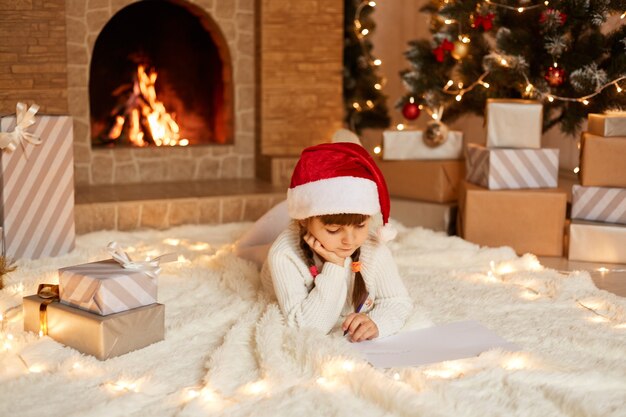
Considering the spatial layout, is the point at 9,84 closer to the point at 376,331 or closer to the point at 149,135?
the point at 149,135

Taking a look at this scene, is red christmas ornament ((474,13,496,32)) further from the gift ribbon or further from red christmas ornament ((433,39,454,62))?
the gift ribbon

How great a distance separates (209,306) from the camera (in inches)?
83.4

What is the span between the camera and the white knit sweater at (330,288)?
1.83 metres

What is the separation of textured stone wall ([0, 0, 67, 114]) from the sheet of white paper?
217 centimetres

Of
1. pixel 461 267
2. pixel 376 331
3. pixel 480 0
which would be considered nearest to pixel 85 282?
pixel 376 331

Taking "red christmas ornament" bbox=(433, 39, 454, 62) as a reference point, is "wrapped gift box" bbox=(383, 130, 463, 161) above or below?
below

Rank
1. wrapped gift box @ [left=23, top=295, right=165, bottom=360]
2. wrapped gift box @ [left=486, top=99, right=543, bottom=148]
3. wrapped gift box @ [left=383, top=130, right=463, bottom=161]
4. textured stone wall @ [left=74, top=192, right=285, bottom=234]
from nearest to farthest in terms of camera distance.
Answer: wrapped gift box @ [left=23, top=295, right=165, bottom=360]
wrapped gift box @ [left=486, top=99, right=543, bottom=148]
textured stone wall @ [left=74, top=192, right=285, bottom=234]
wrapped gift box @ [left=383, top=130, right=463, bottom=161]

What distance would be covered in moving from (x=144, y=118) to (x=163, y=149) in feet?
0.82

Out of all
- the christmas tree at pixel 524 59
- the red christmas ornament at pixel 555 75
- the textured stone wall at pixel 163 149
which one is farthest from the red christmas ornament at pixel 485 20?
the textured stone wall at pixel 163 149

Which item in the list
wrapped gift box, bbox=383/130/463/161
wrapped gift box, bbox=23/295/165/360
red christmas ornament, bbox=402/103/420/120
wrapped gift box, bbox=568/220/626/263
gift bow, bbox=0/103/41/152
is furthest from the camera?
red christmas ornament, bbox=402/103/420/120

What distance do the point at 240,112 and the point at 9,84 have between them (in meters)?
1.09

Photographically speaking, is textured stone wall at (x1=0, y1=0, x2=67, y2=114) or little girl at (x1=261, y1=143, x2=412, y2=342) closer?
little girl at (x1=261, y1=143, x2=412, y2=342)

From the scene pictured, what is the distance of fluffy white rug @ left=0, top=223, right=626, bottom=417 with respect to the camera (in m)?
1.48

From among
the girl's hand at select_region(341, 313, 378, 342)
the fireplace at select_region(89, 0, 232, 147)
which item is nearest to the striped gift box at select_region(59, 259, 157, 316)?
the girl's hand at select_region(341, 313, 378, 342)
